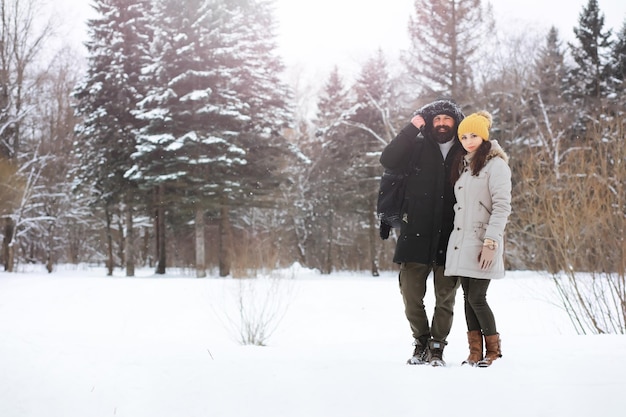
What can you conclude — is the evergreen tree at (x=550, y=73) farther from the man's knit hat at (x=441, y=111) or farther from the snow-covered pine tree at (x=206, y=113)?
the man's knit hat at (x=441, y=111)

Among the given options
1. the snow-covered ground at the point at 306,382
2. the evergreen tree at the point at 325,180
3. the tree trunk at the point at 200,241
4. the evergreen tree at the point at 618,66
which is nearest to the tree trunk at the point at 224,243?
the tree trunk at the point at 200,241

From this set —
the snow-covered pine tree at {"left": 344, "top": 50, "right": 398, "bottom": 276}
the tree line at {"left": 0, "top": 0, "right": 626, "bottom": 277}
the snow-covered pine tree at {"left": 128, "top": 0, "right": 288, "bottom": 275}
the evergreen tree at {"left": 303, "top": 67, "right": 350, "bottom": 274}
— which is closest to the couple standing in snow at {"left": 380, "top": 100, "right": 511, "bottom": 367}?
the tree line at {"left": 0, "top": 0, "right": 626, "bottom": 277}

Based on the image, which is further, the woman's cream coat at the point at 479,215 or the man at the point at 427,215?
the man at the point at 427,215

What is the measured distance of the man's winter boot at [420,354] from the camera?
12.0 feet

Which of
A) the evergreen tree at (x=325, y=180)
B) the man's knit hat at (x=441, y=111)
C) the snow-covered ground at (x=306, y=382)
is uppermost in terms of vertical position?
the evergreen tree at (x=325, y=180)

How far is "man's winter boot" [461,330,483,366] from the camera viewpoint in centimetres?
362

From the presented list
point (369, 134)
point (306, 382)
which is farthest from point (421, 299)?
point (369, 134)

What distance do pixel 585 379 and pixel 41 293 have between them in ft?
43.6

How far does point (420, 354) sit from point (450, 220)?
99 cm

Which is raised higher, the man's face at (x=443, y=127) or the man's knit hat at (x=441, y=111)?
the man's knit hat at (x=441, y=111)

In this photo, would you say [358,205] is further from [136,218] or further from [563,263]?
[563,263]

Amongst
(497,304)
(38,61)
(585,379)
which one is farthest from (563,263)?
(38,61)

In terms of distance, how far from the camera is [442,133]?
3.88m

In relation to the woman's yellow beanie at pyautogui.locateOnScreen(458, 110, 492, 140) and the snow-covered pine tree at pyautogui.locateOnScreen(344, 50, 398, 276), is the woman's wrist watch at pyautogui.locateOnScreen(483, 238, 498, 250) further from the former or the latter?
the snow-covered pine tree at pyautogui.locateOnScreen(344, 50, 398, 276)
